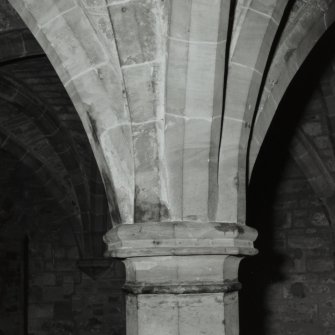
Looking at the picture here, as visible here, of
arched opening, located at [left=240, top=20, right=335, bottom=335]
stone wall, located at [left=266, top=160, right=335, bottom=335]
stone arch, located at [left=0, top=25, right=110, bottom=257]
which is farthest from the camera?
stone wall, located at [left=266, top=160, right=335, bottom=335]

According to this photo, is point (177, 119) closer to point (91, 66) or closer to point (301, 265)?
point (91, 66)

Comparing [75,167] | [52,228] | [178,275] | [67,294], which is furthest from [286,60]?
[67,294]

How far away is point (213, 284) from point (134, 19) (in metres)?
1.31

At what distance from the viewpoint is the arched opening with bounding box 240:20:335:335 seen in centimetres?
777

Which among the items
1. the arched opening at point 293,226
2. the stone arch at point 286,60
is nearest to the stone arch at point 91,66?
the stone arch at point 286,60

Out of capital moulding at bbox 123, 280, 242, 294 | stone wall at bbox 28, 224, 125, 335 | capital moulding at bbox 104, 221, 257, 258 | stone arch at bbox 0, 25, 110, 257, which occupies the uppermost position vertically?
stone arch at bbox 0, 25, 110, 257

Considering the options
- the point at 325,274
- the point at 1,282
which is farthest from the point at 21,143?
the point at 325,274

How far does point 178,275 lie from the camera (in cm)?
299

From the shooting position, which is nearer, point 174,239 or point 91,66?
point 174,239

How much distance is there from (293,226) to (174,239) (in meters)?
5.88

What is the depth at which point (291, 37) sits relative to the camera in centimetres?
362

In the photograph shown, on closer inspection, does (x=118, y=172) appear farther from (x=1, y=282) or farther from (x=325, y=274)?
(x=1, y=282)

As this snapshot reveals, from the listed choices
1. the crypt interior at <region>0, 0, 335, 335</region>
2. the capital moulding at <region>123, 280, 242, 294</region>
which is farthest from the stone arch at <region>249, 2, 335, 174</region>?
the capital moulding at <region>123, 280, 242, 294</region>

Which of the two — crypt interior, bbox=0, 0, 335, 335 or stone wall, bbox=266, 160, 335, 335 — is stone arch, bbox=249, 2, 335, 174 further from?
stone wall, bbox=266, 160, 335, 335
